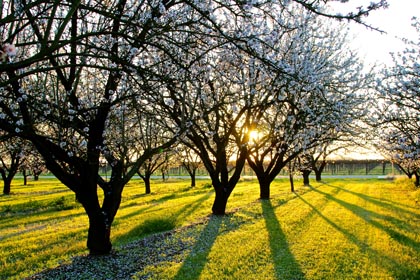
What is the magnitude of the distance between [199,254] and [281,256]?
2049 millimetres

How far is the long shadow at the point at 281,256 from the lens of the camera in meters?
7.19

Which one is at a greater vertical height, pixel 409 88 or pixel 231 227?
pixel 409 88

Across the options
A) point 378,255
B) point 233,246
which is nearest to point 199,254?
point 233,246

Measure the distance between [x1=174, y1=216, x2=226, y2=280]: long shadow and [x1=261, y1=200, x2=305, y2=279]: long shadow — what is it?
1680mm

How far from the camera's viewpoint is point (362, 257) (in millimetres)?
8414

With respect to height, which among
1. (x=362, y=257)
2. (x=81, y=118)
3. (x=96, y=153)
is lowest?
(x=362, y=257)

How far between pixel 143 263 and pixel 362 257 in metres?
5.24

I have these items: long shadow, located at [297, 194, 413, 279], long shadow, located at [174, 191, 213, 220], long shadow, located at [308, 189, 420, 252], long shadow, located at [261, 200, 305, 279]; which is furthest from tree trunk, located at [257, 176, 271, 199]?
long shadow, located at [261, 200, 305, 279]

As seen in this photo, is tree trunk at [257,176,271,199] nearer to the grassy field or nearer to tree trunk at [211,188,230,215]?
the grassy field

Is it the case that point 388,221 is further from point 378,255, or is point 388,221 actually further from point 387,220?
point 378,255

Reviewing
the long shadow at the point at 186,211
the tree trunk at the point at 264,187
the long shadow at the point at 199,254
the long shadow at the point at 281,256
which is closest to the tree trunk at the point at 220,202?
the long shadow at the point at 186,211

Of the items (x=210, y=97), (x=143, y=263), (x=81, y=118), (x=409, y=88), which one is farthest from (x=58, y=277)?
(x=409, y=88)

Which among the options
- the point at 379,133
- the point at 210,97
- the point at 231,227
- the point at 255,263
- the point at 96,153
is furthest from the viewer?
the point at 379,133

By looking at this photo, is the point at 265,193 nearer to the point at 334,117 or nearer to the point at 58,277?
the point at 334,117
